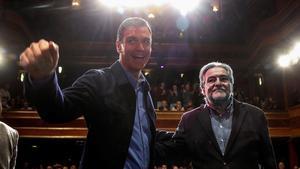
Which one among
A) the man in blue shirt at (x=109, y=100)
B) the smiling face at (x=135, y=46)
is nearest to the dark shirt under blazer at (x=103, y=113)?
the man in blue shirt at (x=109, y=100)

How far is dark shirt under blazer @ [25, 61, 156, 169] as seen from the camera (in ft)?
4.36

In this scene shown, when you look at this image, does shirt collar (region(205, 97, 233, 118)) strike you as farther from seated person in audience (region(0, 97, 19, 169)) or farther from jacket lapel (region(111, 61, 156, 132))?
seated person in audience (region(0, 97, 19, 169))


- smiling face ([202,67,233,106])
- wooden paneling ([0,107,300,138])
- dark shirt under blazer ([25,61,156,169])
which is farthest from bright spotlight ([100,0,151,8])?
dark shirt under blazer ([25,61,156,169])

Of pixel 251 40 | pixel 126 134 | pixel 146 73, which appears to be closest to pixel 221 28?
pixel 251 40

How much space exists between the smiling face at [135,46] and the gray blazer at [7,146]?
1065mm

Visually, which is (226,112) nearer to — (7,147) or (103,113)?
(103,113)

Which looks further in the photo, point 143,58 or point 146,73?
point 146,73

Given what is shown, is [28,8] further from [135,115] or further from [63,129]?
[135,115]

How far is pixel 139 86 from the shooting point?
5.79ft

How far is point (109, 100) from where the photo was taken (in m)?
1.49

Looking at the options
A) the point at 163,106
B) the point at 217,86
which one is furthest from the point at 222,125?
the point at 163,106

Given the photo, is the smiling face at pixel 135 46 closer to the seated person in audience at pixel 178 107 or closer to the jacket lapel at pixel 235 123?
the jacket lapel at pixel 235 123

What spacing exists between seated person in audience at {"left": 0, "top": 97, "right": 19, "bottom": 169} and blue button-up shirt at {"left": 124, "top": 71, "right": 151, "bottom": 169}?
3.43ft

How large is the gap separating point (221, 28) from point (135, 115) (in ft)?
39.4
